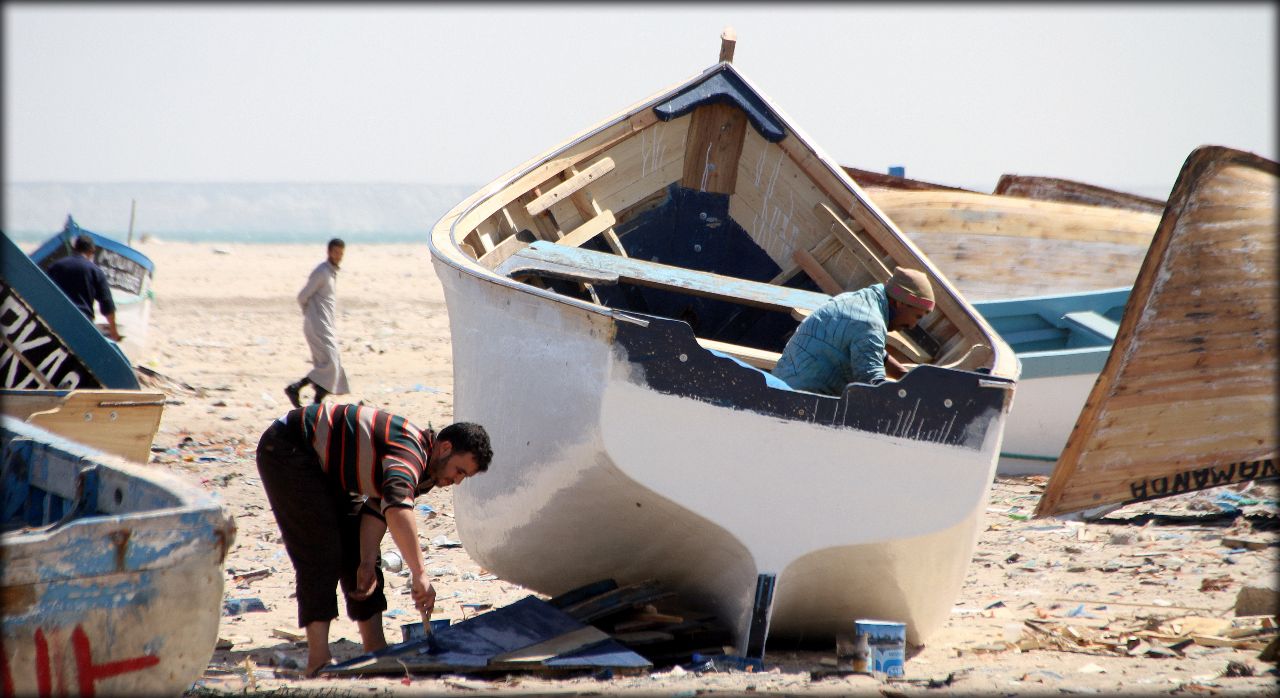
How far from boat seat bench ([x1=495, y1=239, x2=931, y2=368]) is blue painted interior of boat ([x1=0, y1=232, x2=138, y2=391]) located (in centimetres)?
225

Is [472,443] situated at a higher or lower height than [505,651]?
higher

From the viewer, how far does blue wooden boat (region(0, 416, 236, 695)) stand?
8.96 feet

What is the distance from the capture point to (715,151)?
7.87 meters

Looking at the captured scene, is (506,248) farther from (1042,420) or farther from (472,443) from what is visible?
(1042,420)

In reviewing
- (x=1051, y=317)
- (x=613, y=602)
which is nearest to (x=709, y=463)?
(x=613, y=602)

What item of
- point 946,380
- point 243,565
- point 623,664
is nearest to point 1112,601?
point 946,380

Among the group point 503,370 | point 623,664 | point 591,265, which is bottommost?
point 623,664

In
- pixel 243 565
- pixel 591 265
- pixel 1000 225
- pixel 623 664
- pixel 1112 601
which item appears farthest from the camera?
pixel 1000 225

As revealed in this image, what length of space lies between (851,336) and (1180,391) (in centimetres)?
282

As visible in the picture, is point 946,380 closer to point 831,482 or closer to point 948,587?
point 831,482

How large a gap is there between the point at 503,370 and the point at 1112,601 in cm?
294

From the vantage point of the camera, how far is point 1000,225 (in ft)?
33.9

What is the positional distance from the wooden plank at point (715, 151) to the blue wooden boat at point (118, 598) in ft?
16.9

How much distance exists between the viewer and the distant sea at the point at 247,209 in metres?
67.0
